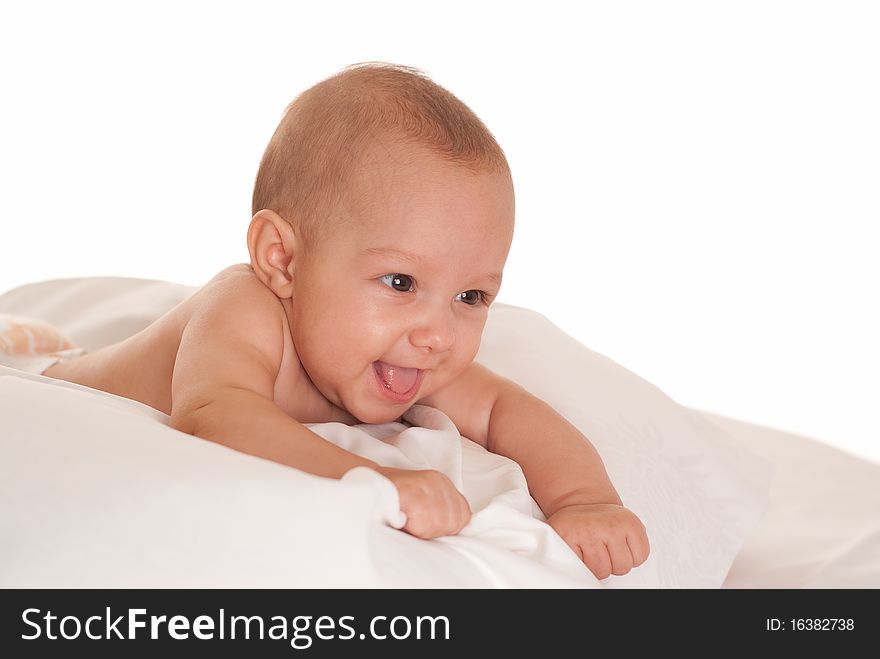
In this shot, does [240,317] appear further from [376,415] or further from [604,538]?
[604,538]

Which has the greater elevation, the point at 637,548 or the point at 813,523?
the point at 813,523

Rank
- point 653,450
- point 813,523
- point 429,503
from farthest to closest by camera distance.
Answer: point 813,523
point 653,450
point 429,503

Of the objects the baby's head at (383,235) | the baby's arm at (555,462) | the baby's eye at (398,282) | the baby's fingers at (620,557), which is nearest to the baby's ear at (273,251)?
the baby's head at (383,235)

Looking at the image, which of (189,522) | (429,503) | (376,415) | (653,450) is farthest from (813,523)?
(189,522)

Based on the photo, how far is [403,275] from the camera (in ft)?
4.84

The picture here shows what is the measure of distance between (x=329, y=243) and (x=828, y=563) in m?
1.03

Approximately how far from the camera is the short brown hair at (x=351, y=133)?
1.50m

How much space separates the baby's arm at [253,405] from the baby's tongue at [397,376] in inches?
6.2

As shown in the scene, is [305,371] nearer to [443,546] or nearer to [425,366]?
[425,366]

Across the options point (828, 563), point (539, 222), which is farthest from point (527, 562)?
point (539, 222)

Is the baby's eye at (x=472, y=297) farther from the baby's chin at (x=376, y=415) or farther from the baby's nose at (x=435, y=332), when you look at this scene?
the baby's chin at (x=376, y=415)

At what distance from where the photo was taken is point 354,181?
59.0 inches

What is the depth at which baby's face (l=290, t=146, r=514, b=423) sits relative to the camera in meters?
1.45

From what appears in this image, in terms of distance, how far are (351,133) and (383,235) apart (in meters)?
0.17
